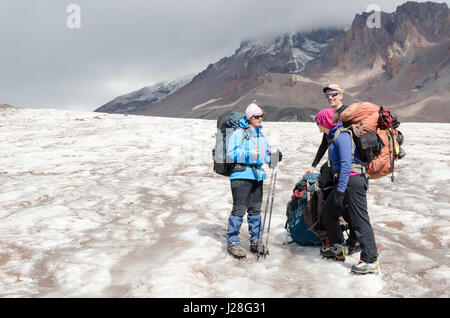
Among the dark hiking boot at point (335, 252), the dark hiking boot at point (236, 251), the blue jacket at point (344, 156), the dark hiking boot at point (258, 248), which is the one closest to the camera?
the blue jacket at point (344, 156)

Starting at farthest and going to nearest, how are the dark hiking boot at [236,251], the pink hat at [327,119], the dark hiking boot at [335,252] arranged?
1. the dark hiking boot at [236,251]
2. the dark hiking boot at [335,252]
3. the pink hat at [327,119]

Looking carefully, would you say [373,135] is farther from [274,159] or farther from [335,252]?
[335,252]

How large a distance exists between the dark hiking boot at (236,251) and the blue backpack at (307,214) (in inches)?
42.0

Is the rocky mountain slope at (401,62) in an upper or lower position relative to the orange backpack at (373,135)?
upper

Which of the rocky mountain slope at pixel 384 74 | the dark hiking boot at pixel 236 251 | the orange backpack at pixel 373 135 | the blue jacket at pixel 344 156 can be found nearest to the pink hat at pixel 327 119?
the orange backpack at pixel 373 135

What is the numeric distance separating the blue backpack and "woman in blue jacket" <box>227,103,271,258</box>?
733 mm

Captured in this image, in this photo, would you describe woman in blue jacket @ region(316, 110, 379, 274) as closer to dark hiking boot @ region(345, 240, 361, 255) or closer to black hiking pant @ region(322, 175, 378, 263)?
black hiking pant @ region(322, 175, 378, 263)

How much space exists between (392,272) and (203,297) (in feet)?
8.03

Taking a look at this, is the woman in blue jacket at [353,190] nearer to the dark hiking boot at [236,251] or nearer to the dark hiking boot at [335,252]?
the dark hiking boot at [335,252]

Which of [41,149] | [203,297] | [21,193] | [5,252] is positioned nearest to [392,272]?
[203,297]

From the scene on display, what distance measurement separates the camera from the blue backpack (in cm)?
501

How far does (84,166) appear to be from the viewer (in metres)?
12.2

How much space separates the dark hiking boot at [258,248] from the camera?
4.91m
